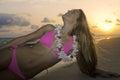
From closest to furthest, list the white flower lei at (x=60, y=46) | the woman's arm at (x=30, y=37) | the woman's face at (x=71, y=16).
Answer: the white flower lei at (x=60, y=46) → the woman's arm at (x=30, y=37) → the woman's face at (x=71, y=16)

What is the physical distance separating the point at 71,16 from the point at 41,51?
575mm

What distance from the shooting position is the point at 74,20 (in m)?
3.46

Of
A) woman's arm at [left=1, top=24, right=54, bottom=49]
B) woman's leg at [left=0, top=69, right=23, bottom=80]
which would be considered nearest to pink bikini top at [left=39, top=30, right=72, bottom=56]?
woman's arm at [left=1, top=24, right=54, bottom=49]

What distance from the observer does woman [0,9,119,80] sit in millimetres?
3092

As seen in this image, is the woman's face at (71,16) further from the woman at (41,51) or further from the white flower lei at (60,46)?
the white flower lei at (60,46)

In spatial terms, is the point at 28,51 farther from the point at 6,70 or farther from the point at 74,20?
the point at 74,20

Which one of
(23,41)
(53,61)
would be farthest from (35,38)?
(53,61)

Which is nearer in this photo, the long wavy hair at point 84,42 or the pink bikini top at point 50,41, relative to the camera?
the pink bikini top at point 50,41

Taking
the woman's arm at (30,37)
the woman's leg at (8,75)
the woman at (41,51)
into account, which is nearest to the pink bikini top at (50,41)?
the woman at (41,51)

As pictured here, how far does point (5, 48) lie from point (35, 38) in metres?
0.39

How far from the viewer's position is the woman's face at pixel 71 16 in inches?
136

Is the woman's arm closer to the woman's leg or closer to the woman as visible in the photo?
the woman

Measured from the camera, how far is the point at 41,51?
3166 mm

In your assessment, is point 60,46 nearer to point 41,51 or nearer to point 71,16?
point 41,51
